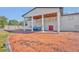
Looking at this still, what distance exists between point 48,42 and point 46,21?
327 millimetres

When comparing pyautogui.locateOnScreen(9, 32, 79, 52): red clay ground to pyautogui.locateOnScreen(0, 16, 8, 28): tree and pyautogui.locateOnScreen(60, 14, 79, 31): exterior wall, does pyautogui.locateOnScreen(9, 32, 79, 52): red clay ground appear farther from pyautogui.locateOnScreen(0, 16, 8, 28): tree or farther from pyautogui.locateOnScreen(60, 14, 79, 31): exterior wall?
pyautogui.locateOnScreen(0, 16, 8, 28): tree

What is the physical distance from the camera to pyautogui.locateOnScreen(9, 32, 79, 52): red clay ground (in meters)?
3.60

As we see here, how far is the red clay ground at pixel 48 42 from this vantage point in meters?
3.60

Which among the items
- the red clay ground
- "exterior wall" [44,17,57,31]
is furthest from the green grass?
"exterior wall" [44,17,57,31]

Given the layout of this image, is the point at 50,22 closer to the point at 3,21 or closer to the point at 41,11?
the point at 41,11

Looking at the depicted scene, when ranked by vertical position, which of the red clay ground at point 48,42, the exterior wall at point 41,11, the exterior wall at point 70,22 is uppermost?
the exterior wall at point 41,11

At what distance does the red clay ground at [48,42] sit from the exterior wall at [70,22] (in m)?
0.07

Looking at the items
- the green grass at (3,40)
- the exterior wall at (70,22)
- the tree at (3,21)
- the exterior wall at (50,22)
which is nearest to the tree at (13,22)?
the tree at (3,21)

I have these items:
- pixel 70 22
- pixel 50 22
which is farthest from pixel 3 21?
pixel 70 22

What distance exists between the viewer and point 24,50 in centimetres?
360

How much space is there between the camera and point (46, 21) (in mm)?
3703

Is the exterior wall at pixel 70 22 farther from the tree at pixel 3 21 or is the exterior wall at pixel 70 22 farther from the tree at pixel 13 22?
the tree at pixel 3 21

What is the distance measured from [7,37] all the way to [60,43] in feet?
2.62

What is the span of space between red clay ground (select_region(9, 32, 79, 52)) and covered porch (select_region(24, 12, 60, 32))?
0.11 meters
